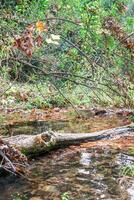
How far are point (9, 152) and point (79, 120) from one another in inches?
210

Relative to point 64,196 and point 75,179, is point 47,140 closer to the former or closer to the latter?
point 75,179

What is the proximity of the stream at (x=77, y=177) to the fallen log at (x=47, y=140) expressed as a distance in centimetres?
14

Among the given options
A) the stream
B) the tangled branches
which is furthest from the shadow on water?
the tangled branches

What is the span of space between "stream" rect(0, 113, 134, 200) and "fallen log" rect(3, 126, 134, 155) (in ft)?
0.45

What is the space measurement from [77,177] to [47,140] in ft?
3.95

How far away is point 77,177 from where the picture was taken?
575 cm

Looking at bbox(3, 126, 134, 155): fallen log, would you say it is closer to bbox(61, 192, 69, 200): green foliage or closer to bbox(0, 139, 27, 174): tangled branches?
bbox(0, 139, 27, 174): tangled branches

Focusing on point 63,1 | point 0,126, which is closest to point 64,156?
point 0,126

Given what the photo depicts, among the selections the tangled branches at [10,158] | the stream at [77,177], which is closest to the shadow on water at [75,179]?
the stream at [77,177]

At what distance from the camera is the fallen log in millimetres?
6400

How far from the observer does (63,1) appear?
37.0 feet

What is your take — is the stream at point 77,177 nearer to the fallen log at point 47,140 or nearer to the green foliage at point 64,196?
the green foliage at point 64,196

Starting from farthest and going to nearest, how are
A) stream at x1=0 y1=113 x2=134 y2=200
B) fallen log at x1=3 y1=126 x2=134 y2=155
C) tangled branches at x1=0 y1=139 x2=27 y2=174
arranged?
fallen log at x1=3 y1=126 x2=134 y2=155, tangled branches at x1=0 y1=139 x2=27 y2=174, stream at x1=0 y1=113 x2=134 y2=200

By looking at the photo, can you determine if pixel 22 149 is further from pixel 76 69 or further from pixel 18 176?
pixel 76 69
